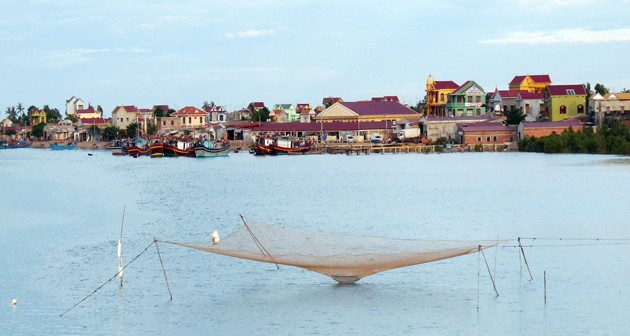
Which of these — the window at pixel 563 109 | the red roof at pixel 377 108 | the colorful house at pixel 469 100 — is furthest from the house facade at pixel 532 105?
the red roof at pixel 377 108

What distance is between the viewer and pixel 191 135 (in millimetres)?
95312

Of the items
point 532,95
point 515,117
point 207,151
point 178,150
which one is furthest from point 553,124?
point 178,150

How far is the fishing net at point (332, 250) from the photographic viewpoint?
16297 mm

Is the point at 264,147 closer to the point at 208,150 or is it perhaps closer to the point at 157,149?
the point at 208,150

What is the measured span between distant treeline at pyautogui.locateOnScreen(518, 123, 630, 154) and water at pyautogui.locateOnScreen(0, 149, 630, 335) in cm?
1310

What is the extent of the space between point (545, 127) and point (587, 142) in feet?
18.7

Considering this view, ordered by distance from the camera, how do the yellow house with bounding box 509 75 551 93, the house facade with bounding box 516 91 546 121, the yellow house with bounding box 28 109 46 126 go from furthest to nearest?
the yellow house with bounding box 28 109 46 126 → the yellow house with bounding box 509 75 551 93 → the house facade with bounding box 516 91 546 121

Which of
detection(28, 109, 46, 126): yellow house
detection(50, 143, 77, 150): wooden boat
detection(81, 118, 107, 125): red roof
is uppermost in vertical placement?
detection(28, 109, 46, 126): yellow house

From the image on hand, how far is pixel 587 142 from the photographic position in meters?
64.2

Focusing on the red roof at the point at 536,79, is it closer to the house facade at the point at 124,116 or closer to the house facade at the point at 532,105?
the house facade at the point at 532,105

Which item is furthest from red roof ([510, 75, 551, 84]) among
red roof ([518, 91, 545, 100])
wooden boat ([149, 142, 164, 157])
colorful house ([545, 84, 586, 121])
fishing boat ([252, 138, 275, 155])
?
wooden boat ([149, 142, 164, 157])

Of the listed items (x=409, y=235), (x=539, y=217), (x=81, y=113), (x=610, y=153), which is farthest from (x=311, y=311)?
(x=81, y=113)

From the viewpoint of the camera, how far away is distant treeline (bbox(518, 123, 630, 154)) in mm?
61631

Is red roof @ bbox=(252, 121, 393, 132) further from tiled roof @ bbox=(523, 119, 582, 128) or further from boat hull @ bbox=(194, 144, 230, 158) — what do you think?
tiled roof @ bbox=(523, 119, 582, 128)
